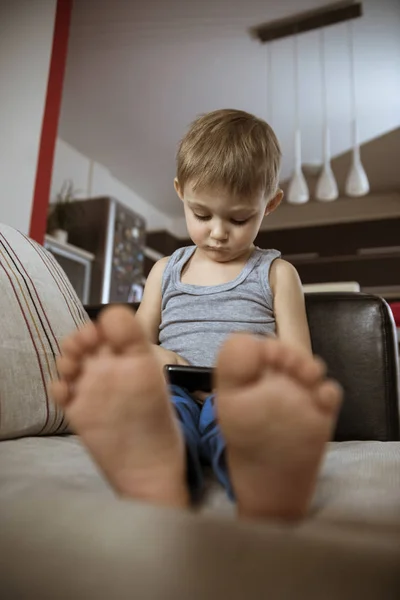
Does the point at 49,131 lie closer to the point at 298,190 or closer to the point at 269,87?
the point at 298,190

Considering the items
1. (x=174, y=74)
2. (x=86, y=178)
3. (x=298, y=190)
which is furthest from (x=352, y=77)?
(x=86, y=178)

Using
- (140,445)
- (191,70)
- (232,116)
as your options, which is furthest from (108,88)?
(140,445)

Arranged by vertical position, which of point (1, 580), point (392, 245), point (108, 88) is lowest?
point (1, 580)

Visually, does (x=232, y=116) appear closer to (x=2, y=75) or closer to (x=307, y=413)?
(x=307, y=413)

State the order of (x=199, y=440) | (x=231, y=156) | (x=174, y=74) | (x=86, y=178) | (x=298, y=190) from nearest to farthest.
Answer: (x=199, y=440), (x=231, y=156), (x=298, y=190), (x=174, y=74), (x=86, y=178)

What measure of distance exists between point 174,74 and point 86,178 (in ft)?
4.79

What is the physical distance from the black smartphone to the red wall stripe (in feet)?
6.00

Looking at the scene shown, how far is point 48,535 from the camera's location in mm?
319

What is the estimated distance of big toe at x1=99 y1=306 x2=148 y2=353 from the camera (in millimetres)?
384

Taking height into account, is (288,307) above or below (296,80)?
below

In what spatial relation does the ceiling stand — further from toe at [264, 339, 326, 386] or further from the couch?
toe at [264, 339, 326, 386]

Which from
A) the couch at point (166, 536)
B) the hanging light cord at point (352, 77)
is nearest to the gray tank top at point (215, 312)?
the couch at point (166, 536)

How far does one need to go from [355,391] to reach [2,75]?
2205mm

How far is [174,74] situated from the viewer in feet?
11.1
